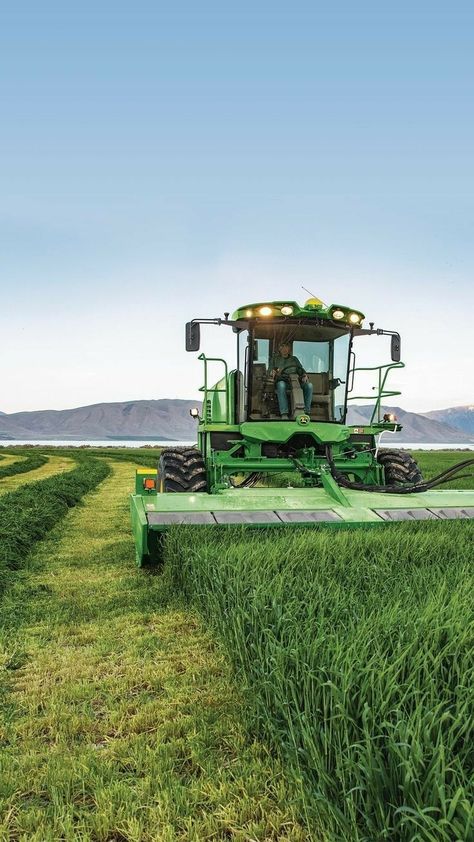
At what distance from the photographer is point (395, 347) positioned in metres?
9.05

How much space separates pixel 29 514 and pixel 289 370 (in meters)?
4.77

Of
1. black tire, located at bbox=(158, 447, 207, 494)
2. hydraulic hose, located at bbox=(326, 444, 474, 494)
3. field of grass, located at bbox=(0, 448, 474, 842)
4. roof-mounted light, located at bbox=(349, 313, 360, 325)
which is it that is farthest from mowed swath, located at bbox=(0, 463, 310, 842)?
roof-mounted light, located at bbox=(349, 313, 360, 325)

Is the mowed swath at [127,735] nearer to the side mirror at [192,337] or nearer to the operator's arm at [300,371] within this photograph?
the side mirror at [192,337]

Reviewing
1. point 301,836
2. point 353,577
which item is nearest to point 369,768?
point 301,836

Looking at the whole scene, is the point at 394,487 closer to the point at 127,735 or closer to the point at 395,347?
the point at 395,347

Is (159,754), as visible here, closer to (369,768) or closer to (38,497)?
(369,768)

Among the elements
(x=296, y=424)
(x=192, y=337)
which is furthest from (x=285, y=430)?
(x=192, y=337)

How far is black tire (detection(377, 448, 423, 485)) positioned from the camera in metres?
8.91

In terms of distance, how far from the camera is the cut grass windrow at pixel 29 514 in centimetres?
787

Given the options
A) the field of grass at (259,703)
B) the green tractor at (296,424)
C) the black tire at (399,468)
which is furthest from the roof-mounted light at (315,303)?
the field of grass at (259,703)

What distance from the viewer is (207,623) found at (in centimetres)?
454

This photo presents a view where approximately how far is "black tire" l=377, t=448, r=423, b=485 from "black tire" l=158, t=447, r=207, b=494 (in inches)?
101

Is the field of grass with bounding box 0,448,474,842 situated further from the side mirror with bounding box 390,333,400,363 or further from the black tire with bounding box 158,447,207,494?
the side mirror with bounding box 390,333,400,363

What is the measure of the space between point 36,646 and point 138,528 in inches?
81.4
